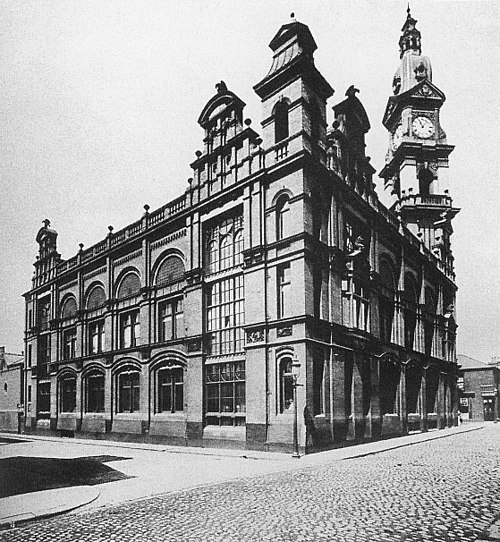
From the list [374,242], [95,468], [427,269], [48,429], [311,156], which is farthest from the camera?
[427,269]

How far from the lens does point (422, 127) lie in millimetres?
49562

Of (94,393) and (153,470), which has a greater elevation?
(94,393)

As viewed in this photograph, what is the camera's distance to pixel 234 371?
978 inches

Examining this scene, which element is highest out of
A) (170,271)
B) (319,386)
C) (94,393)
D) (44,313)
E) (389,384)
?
(170,271)

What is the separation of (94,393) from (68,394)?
3579 mm

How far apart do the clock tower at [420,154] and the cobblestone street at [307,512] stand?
34.5m

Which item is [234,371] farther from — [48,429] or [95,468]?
[48,429]

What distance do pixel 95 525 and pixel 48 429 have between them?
30786 mm

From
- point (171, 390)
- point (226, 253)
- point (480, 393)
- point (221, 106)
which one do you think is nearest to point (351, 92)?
point (221, 106)

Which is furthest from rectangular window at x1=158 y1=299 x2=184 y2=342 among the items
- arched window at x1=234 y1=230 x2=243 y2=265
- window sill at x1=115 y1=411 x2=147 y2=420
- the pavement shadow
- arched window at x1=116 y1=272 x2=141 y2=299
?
the pavement shadow

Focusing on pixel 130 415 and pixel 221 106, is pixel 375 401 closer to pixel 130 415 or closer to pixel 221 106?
pixel 130 415

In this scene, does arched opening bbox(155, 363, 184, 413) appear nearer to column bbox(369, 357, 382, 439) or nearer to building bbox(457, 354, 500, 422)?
column bbox(369, 357, 382, 439)

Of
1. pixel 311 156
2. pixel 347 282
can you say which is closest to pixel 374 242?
pixel 347 282

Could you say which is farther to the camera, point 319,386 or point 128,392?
point 128,392
